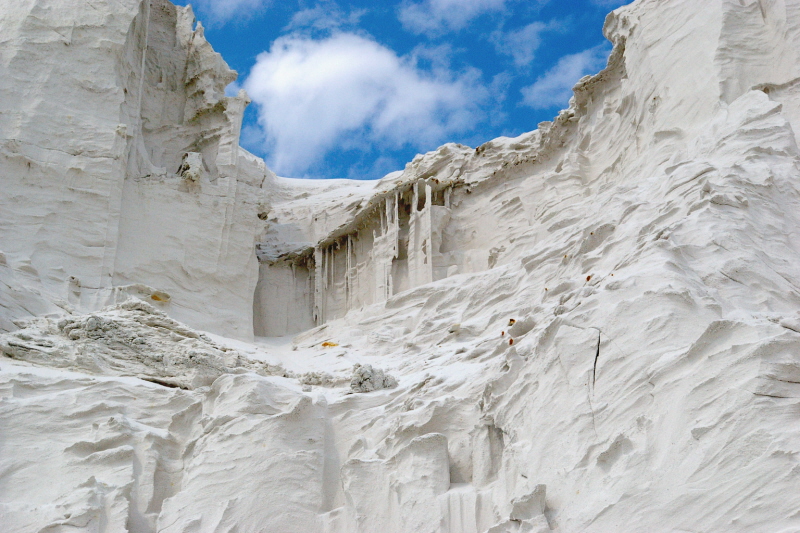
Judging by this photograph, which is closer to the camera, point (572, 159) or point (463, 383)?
point (463, 383)

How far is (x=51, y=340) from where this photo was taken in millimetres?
16078

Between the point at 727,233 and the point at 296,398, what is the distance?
686 centimetres

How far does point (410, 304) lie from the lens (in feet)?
72.8

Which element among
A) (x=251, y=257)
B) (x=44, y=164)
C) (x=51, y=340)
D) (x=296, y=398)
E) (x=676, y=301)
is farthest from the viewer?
(x=251, y=257)

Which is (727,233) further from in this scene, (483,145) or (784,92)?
(483,145)

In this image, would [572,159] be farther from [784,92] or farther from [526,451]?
[526,451]

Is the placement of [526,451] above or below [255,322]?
below

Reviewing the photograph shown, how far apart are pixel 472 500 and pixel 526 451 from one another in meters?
0.93

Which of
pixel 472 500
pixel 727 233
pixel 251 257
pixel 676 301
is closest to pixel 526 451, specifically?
pixel 472 500

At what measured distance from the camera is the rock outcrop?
9.61 metres

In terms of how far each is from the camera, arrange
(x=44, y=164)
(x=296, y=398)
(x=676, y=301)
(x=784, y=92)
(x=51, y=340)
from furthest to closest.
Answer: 1. (x=44, y=164)
2. (x=784, y=92)
3. (x=51, y=340)
4. (x=296, y=398)
5. (x=676, y=301)

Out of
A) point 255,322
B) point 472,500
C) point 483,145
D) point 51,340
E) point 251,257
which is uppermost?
point 483,145

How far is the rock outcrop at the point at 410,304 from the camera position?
31.5ft

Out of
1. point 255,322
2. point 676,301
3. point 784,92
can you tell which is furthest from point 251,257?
point 676,301
